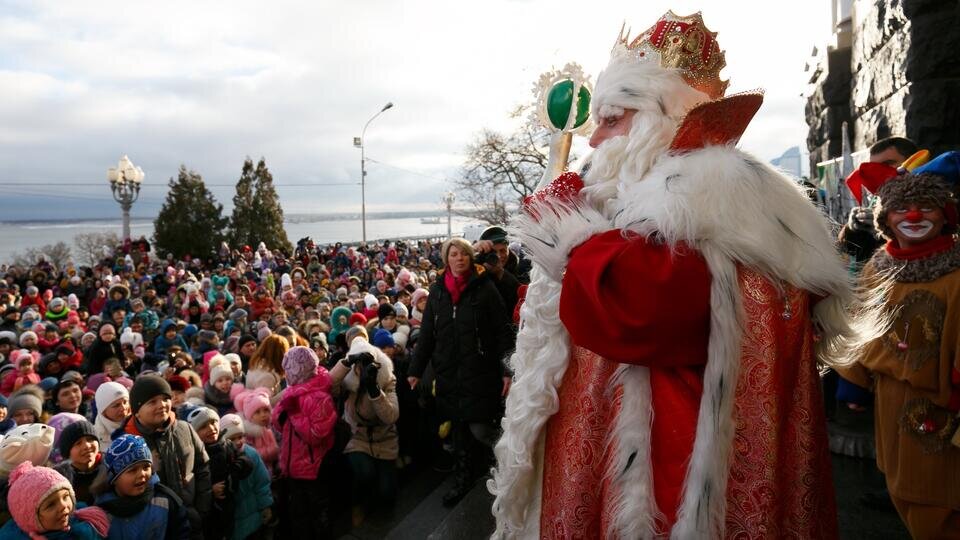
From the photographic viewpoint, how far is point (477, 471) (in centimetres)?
418

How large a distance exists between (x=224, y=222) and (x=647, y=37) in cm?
2722

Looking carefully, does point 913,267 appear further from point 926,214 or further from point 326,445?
point 326,445

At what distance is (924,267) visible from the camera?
8.68ft

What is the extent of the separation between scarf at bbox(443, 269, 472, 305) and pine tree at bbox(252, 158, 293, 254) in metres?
24.5

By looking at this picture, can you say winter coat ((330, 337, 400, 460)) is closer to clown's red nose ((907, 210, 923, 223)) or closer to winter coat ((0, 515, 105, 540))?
winter coat ((0, 515, 105, 540))

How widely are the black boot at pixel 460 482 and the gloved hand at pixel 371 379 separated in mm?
772

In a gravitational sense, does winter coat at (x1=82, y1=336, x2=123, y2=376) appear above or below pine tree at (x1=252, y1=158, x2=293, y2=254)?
below

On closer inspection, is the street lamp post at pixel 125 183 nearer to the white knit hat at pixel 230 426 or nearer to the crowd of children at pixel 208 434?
the crowd of children at pixel 208 434

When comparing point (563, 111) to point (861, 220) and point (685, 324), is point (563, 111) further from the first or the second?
point (861, 220)

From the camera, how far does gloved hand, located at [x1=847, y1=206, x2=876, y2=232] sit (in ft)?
11.9

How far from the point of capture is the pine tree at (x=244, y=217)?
1053 inches

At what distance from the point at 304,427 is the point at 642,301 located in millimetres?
3261

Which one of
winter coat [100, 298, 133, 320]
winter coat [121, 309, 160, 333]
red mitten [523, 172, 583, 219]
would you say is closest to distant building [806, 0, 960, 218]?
red mitten [523, 172, 583, 219]

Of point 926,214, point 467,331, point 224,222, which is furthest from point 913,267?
point 224,222
